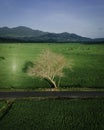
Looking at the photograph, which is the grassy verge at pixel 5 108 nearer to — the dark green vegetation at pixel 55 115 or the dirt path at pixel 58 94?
the dark green vegetation at pixel 55 115

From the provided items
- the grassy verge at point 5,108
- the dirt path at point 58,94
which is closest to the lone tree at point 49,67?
the dirt path at point 58,94

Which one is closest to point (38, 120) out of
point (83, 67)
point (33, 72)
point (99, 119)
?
A: point (99, 119)

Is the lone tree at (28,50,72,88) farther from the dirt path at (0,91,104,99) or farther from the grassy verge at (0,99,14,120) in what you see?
the grassy verge at (0,99,14,120)

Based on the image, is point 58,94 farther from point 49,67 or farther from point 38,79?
point 38,79

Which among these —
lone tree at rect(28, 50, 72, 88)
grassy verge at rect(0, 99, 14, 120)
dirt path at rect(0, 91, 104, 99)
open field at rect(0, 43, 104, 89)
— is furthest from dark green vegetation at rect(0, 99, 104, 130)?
open field at rect(0, 43, 104, 89)

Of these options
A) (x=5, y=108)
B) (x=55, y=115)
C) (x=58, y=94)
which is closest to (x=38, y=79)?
(x=58, y=94)

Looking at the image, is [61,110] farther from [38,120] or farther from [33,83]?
[33,83]
